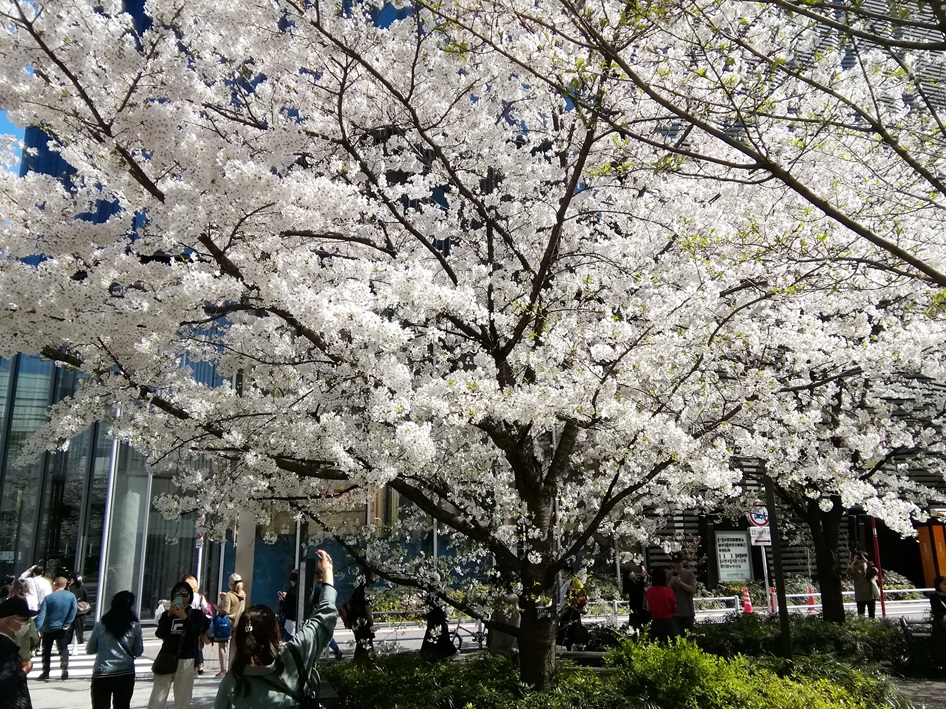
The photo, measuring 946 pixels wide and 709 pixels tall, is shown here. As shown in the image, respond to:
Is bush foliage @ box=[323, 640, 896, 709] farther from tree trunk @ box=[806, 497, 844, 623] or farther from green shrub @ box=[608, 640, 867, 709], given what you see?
tree trunk @ box=[806, 497, 844, 623]

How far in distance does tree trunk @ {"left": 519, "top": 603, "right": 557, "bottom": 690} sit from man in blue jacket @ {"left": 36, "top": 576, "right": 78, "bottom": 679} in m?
7.24

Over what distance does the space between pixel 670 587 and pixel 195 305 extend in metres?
7.65

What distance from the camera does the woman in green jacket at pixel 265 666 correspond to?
3.57 m

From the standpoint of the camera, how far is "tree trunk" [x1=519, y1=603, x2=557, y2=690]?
21.8ft

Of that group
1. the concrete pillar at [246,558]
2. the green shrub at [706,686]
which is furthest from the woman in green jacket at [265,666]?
the concrete pillar at [246,558]

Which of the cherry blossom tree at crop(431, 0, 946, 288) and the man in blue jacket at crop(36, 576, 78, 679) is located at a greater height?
the cherry blossom tree at crop(431, 0, 946, 288)

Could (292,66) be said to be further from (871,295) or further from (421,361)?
(871,295)

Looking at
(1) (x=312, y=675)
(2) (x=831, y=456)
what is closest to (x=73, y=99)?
(1) (x=312, y=675)

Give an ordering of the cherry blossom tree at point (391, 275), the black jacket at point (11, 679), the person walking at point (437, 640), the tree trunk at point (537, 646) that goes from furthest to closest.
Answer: the person walking at point (437, 640)
the tree trunk at point (537, 646)
the cherry blossom tree at point (391, 275)
the black jacket at point (11, 679)

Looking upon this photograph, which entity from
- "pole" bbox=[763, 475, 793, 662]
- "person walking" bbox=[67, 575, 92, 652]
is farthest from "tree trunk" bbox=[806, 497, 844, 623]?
"person walking" bbox=[67, 575, 92, 652]

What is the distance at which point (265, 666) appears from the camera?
363 centimetres

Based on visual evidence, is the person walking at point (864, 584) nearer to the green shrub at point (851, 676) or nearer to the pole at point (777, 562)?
the green shrub at point (851, 676)

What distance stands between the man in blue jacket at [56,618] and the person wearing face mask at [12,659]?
6.51 meters

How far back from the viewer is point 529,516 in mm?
7027
